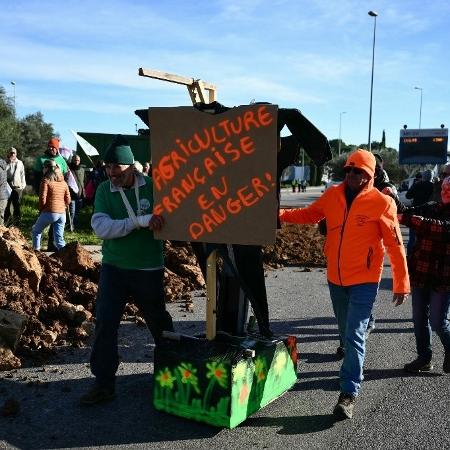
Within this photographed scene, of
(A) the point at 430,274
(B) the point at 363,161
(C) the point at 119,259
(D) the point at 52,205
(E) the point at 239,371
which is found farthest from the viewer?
(D) the point at 52,205

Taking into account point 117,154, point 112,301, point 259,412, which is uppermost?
point 117,154

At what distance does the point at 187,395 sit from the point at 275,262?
24.9ft

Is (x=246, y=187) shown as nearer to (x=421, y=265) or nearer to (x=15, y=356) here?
(x=421, y=265)

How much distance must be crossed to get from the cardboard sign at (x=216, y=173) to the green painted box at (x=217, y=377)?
2.49 feet

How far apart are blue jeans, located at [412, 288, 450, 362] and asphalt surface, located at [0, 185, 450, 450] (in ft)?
0.79

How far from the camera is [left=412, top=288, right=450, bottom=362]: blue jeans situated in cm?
524

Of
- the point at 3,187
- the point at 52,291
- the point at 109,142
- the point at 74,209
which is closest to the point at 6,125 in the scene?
the point at 109,142

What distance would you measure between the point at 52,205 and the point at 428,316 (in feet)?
22.1

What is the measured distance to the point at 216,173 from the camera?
4035mm

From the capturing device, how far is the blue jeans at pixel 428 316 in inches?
206

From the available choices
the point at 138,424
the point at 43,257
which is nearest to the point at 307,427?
the point at 138,424

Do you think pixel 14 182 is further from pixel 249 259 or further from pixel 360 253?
pixel 360 253

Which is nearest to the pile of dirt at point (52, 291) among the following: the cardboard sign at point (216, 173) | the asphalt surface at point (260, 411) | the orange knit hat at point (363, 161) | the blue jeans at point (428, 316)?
the asphalt surface at point (260, 411)

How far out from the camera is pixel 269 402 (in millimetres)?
4422
